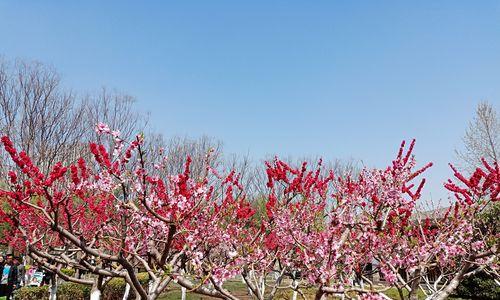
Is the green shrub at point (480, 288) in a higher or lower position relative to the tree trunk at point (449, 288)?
lower

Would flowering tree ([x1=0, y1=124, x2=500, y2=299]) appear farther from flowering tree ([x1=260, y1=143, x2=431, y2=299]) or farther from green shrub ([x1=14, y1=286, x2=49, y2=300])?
green shrub ([x1=14, y1=286, x2=49, y2=300])

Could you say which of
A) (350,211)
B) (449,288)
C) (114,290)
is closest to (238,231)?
(350,211)

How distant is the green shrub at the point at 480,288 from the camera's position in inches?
562

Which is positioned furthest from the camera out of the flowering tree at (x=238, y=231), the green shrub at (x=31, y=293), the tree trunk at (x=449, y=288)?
the green shrub at (x=31, y=293)

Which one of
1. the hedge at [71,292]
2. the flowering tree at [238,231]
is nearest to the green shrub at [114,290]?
the hedge at [71,292]

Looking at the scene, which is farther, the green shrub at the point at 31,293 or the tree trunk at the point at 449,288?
the green shrub at the point at 31,293

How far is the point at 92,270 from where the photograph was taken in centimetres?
397

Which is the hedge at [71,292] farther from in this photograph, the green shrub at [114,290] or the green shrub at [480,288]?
the green shrub at [480,288]

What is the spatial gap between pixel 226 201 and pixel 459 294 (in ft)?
44.9

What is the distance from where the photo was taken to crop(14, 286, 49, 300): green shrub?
12.3 meters

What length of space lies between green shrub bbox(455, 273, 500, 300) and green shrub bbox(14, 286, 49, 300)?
16.8 m

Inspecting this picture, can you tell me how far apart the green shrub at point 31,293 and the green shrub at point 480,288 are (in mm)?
16804

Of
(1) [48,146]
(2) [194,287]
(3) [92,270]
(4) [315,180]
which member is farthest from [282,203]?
(1) [48,146]

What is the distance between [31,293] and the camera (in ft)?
40.7
